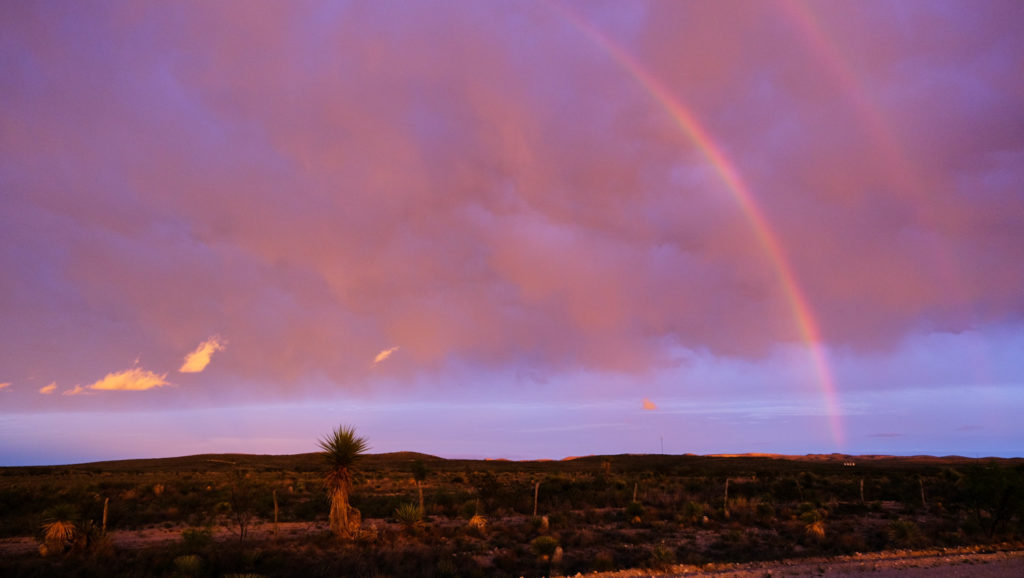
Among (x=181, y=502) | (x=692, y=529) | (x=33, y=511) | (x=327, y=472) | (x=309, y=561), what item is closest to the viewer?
(x=309, y=561)

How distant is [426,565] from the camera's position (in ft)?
53.6

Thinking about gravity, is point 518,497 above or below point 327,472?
below

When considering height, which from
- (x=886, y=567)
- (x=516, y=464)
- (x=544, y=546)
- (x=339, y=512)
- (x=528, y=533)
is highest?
(x=339, y=512)

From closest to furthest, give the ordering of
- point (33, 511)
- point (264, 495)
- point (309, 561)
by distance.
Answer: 1. point (309, 561)
2. point (33, 511)
3. point (264, 495)

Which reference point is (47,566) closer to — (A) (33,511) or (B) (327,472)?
(B) (327,472)

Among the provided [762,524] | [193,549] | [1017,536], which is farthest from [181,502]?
[1017,536]

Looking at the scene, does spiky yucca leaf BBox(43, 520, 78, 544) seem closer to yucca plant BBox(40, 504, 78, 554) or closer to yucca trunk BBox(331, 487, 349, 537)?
yucca plant BBox(40, 504, 78, 554)

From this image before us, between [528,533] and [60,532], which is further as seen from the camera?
[528,533]

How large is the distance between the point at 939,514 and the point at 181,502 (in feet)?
128

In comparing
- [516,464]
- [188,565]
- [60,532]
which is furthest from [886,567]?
[516,464]

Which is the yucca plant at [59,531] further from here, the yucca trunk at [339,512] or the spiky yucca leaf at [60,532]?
the yucca trunk at [339,512]

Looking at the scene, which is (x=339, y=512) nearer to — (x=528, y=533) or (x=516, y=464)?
(x=528, y=533)

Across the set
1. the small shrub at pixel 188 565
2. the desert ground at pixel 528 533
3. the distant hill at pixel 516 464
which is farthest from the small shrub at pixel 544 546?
the distant hill at pixel 516 464

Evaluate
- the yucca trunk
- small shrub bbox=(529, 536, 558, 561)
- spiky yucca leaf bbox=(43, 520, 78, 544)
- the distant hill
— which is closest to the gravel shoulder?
small shrub bbox=(529, 536, 558, 561)
